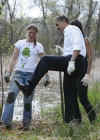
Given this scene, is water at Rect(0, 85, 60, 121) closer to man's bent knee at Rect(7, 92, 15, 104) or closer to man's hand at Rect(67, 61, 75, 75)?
man's bent knee at Rect(7, 92, 15, 104)

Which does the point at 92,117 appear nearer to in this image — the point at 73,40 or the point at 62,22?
the point at 73,40

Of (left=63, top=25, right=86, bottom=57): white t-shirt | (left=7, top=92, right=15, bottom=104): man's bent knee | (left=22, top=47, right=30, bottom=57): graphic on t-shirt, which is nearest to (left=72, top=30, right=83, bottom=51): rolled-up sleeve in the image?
(left=63, top=25, right=86, bottom=57): white t-shirt

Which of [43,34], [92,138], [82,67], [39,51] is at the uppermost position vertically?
[43,34]

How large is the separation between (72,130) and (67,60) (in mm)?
930

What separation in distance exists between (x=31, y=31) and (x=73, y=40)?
2.58 feet

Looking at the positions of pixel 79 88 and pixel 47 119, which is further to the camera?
pixel 47 119

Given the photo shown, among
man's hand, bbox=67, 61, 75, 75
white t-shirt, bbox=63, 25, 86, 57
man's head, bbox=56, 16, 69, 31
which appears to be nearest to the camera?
man's hand, bbox=67, 61, 75, 75

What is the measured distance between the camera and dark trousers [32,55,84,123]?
156 inches

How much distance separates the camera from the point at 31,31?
4.49m

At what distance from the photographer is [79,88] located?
436cm

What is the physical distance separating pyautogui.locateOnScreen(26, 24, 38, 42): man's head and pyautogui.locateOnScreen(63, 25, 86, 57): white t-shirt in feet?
1.88

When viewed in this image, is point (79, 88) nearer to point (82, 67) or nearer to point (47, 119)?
point (82, 67)

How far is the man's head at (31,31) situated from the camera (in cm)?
448

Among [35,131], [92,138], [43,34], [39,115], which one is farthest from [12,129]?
[43,34]
